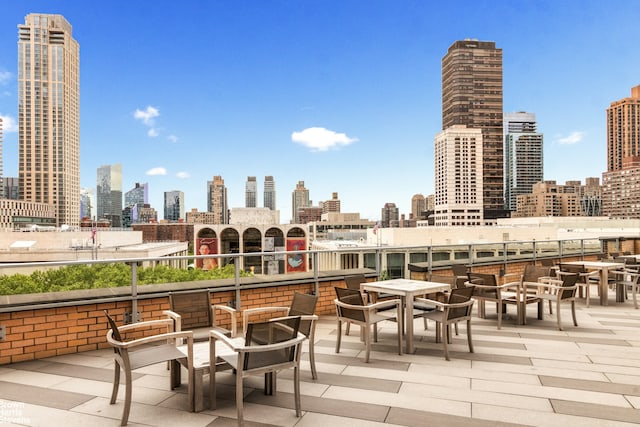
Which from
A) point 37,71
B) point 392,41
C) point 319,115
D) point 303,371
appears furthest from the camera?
point 319,115

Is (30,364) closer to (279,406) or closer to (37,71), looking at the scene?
(279,406)

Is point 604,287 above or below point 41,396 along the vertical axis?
above

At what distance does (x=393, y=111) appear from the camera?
13612cm

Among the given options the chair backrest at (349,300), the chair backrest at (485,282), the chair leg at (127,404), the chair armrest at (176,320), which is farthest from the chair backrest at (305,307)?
the chair backrest at (485,282)

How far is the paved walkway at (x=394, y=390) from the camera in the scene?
136 inches

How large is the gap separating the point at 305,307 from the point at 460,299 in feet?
6.66

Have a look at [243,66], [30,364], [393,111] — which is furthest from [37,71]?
[30,364]

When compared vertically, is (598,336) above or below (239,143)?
below

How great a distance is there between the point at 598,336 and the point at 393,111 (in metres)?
136

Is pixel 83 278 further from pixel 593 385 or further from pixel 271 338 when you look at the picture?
pixel 593 385

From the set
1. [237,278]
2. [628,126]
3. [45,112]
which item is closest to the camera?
[237,278]

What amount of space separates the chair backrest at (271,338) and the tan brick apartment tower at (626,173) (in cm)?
17933

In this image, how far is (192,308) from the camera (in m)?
4.53

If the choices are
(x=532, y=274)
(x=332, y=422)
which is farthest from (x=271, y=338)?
(x=532, y=274)
